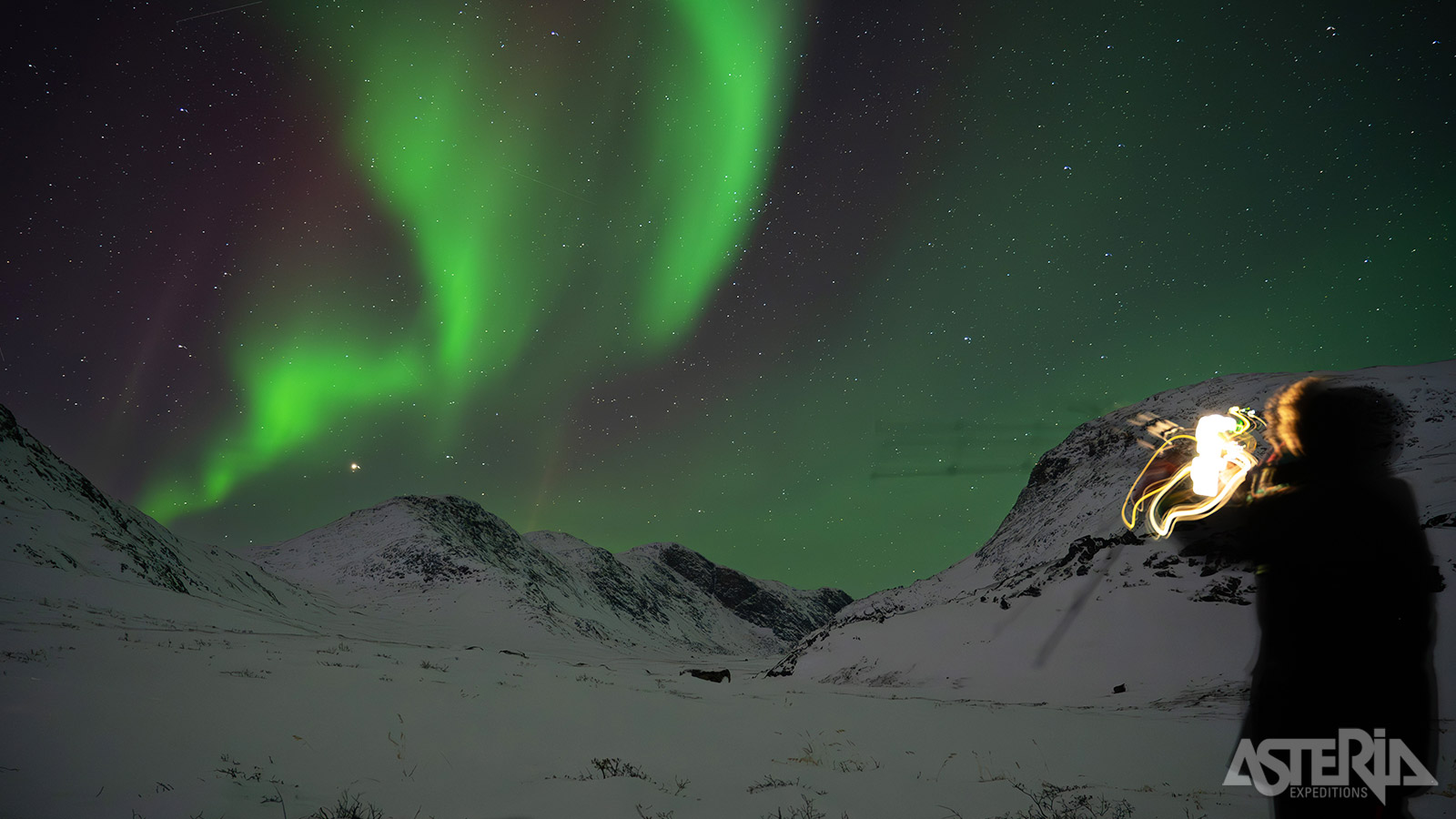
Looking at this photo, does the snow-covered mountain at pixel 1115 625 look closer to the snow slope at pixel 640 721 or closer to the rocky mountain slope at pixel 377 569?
the snow slope at pixel 640 721

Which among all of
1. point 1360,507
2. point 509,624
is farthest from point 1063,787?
point 509,624

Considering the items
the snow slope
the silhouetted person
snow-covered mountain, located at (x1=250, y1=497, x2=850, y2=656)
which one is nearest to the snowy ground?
the snow slope

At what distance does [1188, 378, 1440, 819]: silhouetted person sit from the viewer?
3.02m

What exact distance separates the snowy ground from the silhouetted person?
1621 mm

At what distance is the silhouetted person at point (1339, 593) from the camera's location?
9.90 feet

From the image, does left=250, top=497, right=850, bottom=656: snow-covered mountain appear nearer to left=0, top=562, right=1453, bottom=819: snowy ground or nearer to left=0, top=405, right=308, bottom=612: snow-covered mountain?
left=0, top=405, right=308, bottom=612: snow-covered mountain

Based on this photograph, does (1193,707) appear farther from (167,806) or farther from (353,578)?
(353,578)

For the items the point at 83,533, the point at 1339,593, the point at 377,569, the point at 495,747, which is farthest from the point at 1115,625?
the point at 377,569

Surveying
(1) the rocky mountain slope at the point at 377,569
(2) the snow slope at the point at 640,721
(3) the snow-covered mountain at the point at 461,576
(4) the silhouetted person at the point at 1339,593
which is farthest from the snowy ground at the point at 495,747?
(3) the snow-covered mountain at the point at 461,576

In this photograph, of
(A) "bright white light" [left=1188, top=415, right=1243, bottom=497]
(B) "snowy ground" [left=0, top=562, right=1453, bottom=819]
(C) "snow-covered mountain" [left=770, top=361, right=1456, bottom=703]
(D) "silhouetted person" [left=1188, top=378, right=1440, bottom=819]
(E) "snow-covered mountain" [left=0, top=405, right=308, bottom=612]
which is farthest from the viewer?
(E) "snow-covered mountain" [left=0, top=405, right=308, bottom=612]

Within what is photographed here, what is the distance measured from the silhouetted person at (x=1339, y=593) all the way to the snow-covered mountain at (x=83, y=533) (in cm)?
3345

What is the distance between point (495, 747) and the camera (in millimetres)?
5676

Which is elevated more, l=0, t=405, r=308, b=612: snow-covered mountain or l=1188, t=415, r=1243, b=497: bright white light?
l=1188, t=415, r=1243, b=497: bright white light

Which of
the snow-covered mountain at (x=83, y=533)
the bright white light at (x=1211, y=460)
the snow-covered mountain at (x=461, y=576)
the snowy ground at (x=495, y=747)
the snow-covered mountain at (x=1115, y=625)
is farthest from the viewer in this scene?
the snow-covered mountain at (x=461, y=576)
